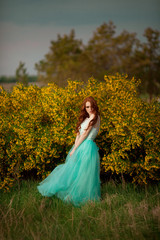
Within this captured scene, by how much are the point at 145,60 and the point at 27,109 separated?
2719 cm

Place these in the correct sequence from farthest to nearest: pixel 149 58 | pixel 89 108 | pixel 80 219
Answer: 1. pixel 149 58
2. pixel 89 108
3. pixel 80 219

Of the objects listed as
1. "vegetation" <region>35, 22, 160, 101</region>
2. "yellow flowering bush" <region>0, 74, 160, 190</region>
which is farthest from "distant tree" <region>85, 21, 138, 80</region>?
"yellow flowering bush" <region>0, 74, 160, 190</region>

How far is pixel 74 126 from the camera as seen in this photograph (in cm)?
543

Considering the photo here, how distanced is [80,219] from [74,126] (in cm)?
198

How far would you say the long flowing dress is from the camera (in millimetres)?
4469

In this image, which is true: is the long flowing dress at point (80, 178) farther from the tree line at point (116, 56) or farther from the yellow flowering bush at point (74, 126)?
the tree line at point (116, 56)

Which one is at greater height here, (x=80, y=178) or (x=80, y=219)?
(x=80, y=178)

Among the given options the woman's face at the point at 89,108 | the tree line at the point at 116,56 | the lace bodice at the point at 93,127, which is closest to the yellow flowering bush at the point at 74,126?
the lace bodice at the point at 93,127

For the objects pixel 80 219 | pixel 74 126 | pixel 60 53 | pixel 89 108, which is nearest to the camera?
pixel 80 219

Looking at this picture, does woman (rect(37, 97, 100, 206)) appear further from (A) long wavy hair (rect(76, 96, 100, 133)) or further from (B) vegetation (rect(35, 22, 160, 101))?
(B) vegetation (rect(35, 22, 160, 101))

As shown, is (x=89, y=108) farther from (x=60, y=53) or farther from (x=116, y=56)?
(x=60, y=53)

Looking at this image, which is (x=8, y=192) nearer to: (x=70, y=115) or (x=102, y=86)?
(x=70, y=115)

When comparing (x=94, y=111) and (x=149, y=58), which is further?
(x=149, y=58)

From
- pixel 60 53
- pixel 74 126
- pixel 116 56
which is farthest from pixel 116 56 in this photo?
pixel 74 126
